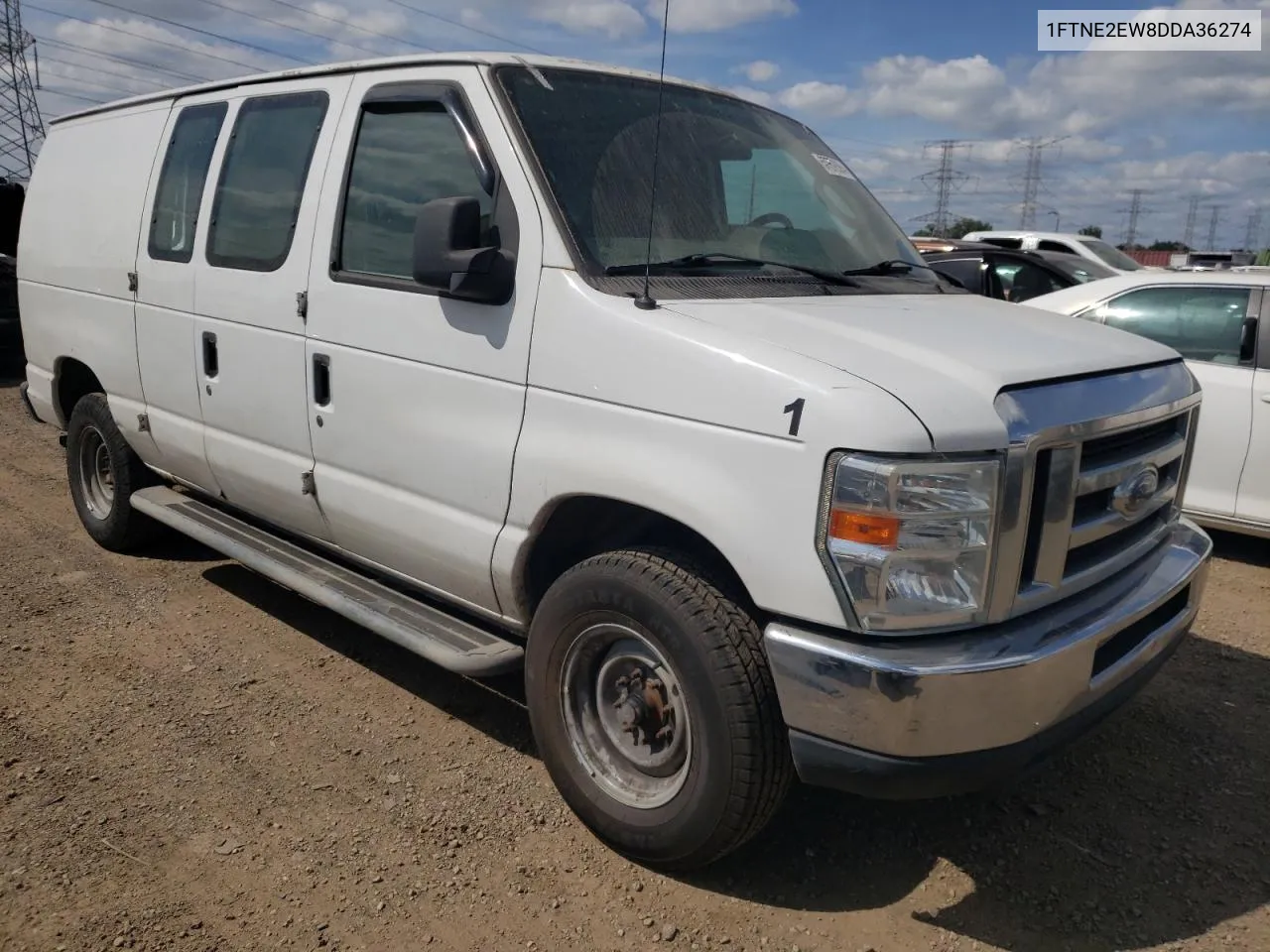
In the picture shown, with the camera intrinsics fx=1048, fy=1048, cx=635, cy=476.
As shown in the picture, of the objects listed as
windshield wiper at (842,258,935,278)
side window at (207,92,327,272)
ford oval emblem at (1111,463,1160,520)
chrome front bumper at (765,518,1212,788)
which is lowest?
chrome front bumper at (765,518,1212,788)

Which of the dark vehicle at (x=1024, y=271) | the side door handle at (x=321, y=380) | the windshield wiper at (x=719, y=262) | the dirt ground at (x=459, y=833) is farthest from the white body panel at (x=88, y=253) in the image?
the dark vehicle at (x=1024, y=271)

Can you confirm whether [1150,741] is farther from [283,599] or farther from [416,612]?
[283,599]

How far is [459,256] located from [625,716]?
4.70ft

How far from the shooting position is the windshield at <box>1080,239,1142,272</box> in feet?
46.8

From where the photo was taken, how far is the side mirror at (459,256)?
120 inches

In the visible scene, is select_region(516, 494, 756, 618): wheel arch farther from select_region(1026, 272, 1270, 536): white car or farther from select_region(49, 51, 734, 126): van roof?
select_region(1026, 272, 1270, 536): white car

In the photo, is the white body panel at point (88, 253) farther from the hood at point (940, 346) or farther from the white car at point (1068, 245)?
the white car at point (1068, 245)

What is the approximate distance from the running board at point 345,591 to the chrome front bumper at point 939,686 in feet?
3.76

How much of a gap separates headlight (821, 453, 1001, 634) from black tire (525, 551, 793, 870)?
39cm

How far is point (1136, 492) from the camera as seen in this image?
2971 millimetres

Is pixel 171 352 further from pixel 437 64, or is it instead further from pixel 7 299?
pixel 7 299

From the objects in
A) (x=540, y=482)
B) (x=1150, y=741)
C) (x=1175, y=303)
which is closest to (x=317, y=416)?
(x=540, y=482)

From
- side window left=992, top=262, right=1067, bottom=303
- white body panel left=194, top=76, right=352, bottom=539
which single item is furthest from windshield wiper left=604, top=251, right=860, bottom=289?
side window left=992, top=262, right=1067, bottom=303

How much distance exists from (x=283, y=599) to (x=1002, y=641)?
3719 mm
